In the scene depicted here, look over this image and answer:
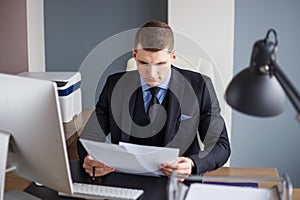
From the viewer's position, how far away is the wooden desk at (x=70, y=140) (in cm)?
185

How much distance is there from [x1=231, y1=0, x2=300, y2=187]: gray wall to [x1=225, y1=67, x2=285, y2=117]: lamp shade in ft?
6.56

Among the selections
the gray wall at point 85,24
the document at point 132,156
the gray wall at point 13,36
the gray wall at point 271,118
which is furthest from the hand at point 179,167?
the gray wall at point 13,36

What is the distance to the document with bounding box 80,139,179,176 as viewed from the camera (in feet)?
5.19

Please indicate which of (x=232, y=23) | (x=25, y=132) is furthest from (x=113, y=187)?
(x=232, y=23)

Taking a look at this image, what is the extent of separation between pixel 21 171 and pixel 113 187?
12.5 inches

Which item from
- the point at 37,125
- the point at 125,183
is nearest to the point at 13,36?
the point at 125,183

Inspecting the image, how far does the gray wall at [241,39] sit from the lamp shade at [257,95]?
2.01m

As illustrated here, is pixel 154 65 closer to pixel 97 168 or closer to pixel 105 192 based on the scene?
pixel 97 168

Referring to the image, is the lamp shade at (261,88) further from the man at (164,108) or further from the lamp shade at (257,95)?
the man at (164,108)

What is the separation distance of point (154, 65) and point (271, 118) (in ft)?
4.53

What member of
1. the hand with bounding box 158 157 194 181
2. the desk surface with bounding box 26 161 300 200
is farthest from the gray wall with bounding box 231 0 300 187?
the hand with bounding box 158 157 194 181

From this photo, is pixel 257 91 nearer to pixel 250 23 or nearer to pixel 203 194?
pixel 203 194

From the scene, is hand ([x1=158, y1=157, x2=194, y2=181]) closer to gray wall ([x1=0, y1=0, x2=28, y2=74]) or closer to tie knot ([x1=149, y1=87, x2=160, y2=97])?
tie knot ([x1=149, y1=87, x2=160, y2=97])

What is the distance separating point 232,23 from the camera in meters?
2.90
